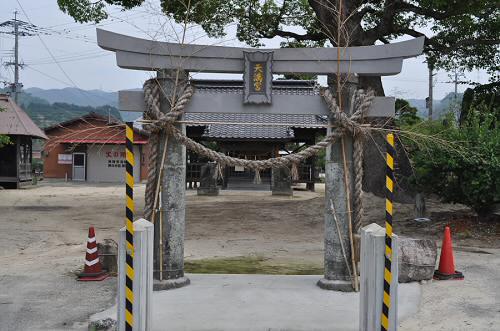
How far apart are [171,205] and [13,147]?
1001 inches

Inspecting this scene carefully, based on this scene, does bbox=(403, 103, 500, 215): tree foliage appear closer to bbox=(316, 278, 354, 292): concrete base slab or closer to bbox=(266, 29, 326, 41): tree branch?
bbox=(316, 278, 354, 292): concrete base slab

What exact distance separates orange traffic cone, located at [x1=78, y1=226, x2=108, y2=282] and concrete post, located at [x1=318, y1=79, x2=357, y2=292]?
11.3 ft

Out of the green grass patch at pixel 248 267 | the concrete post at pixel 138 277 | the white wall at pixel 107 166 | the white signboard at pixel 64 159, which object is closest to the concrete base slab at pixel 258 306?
the concrete post at pixel 138 277

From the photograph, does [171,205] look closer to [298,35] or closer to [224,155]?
[224,155]

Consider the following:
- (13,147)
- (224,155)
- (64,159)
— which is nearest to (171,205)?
(224,155)

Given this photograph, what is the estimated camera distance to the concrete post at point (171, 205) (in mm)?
7086

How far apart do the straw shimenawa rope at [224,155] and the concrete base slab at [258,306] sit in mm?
1193

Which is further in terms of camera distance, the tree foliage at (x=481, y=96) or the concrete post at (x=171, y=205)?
the tree foliage at (x=481, y=96)

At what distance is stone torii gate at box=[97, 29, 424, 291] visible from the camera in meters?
6.97

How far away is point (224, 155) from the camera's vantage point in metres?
7.00

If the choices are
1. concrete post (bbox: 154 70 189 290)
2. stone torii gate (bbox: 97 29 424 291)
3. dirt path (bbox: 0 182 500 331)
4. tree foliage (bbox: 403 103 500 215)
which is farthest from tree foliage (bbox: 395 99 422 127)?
concrete post (bbox: 154 70 189 290)

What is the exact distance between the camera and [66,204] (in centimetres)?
2017

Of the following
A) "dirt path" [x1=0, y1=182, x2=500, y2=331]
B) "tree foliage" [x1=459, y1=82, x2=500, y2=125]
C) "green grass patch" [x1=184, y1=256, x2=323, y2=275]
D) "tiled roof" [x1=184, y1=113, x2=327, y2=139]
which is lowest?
"green grass patch" [x1=184, y1=256, x2=323, y2=275]

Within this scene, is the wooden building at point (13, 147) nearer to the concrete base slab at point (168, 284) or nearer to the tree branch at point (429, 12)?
the tree branch at point (429, 12)
